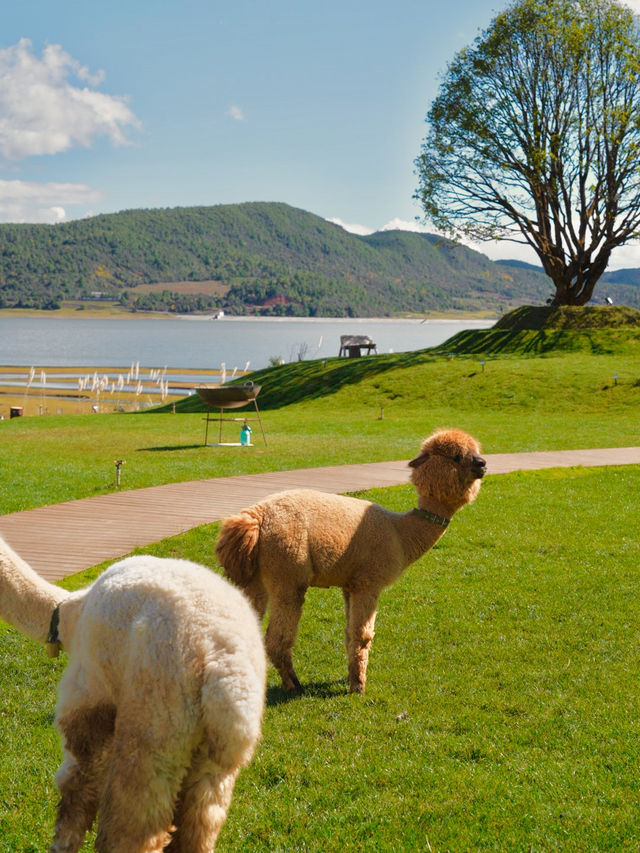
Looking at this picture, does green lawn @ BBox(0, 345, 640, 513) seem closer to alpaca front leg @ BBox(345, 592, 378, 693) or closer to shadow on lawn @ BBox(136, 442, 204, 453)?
shadow on lawn @ BBox(136, 442, 204, 453)

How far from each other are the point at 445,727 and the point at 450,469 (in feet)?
5.90

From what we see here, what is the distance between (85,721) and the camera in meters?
2.96

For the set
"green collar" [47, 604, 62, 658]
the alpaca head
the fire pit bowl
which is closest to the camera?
"green collar" [47, 604, 62, 658]

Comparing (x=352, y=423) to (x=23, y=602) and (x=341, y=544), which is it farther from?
(x=23, y=602)

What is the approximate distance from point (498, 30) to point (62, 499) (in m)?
33.3

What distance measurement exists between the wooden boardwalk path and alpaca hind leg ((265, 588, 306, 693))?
10.3 ft

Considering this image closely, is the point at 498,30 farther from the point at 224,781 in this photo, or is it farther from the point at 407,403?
the point at 224,781

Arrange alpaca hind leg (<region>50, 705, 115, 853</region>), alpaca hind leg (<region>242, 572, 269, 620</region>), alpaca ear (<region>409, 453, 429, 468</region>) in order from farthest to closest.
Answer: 1. alpaca ear (<region>409, 453, 429, 468</region>)
2. alpaca hind leg (<region>242, 572, 269, 620</region>)
3. alpaca hind leg (<region>50, 705, 115, 853</region>)

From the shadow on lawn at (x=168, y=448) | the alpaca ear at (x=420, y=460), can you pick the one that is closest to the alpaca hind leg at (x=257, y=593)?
the alpaca ear at (x=420, y=460)

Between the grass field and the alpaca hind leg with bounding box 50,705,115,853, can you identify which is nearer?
the alpaca hind leg with bounding box 50,705,115,853

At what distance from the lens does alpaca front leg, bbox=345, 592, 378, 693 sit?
18.0ft

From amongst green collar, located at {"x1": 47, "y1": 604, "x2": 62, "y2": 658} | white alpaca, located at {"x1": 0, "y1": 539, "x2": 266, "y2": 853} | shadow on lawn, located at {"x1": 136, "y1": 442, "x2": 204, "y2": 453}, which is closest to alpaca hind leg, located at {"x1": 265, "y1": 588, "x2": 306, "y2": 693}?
green collar, located at {"x1": 47, "y1": 604, "x2": 62, "y2": 658}

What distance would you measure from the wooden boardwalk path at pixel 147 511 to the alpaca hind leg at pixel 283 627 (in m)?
3.14

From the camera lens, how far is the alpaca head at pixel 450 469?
571cm
